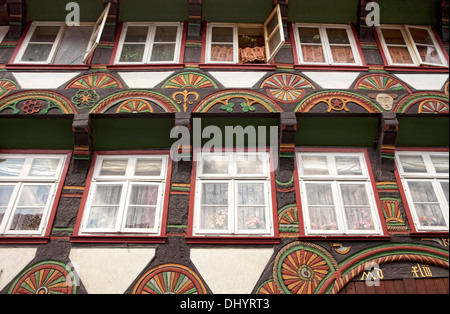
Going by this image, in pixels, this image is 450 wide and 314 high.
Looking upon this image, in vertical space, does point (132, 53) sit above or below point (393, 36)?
below

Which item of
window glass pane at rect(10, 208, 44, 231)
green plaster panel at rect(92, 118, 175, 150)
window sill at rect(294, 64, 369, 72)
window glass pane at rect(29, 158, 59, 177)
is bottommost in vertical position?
window glass pane at rect(10, 208, 44, 231)

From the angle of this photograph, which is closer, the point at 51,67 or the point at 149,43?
the point at 51,67

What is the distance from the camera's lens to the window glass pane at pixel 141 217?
5953 mm

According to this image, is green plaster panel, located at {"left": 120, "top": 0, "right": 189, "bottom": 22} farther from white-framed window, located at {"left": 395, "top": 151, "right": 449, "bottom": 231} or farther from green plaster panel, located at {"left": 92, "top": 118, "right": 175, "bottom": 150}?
white-framed window, located at {"left": 395, "top": 151, "right": 449, "bottom": 231}

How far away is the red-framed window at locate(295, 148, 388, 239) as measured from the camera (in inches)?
233

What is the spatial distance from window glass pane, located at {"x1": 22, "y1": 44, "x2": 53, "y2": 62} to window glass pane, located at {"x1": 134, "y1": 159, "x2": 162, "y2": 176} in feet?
9.30

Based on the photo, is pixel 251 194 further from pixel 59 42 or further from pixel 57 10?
pixel 57 10

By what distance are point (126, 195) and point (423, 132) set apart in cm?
463

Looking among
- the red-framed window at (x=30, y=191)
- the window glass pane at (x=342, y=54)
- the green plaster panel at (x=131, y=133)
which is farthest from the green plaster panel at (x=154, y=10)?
the red-framed window at (x=30, y=191)

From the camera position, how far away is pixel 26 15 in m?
8.29

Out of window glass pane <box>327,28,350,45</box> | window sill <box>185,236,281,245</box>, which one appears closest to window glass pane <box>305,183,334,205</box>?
window sill <box>185,236,281,245</box>

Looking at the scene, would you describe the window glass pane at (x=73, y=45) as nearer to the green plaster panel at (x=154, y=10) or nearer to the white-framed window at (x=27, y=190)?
the green plaster panel at (x=154, y=10)

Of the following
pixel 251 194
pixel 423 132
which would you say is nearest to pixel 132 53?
pixel 251 194

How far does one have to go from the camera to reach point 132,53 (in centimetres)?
783
